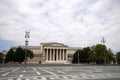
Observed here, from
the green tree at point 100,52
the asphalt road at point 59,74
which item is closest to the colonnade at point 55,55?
the green tree at point 100,52

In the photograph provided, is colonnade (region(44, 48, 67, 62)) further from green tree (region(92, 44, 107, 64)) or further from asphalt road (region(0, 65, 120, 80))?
asphalt road (region(0, 65, 120, 80))

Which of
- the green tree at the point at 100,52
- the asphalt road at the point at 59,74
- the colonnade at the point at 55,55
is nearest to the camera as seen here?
the asphalt road at the point at 59,74

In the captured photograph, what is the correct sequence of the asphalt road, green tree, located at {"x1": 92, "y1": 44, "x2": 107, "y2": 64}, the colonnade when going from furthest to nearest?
1. the colonnade
2. green tree, located at {"x1": 92, "y1": 44, "x2": 107, "y2": 64}
3. the asphalt road

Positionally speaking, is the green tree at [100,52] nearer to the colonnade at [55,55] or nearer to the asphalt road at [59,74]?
the colonnade at [55,55]

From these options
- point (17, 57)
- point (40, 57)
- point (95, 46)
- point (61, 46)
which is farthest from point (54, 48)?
point (95, 46)

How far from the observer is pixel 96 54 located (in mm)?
112062

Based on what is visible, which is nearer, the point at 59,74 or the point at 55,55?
the point at 59,74

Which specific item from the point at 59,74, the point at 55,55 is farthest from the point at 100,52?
the point at 59,74

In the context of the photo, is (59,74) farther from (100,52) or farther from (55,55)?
(55,55)

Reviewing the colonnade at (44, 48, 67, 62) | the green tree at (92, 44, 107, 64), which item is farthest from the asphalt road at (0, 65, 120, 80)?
the colonnade at (44, 48, 67, 62)

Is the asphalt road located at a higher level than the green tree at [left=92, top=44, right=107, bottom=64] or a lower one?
lower

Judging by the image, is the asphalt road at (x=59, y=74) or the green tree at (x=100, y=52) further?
the green tree at (x=100, y=52)

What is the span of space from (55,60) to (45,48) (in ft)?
37.6

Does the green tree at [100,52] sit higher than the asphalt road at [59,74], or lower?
higher
